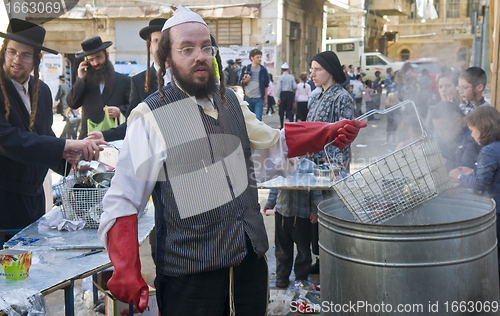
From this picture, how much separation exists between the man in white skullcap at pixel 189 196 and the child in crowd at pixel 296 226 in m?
2.14

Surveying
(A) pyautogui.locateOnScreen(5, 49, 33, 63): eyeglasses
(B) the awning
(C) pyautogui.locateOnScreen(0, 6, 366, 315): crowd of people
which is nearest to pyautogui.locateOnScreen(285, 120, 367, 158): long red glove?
(C) pyautogui.locateOnScreen(0, 6, 366, 315): crowd of people

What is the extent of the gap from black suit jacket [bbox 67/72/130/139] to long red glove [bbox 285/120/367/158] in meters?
2.73

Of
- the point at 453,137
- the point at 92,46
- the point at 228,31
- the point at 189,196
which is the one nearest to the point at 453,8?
the point at 228,31

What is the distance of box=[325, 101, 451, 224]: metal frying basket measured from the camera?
2.20m

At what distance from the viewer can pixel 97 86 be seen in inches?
183

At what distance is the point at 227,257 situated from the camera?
1.92 meters

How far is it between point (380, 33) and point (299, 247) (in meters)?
39.4

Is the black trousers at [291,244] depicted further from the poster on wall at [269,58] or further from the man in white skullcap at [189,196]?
the poster on wall at [269,58]

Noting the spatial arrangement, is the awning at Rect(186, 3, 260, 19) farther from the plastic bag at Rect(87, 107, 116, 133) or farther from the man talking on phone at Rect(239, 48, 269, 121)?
the plastic bag at Rect(87, 107, 116, 133)

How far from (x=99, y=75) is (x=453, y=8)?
50285 mm

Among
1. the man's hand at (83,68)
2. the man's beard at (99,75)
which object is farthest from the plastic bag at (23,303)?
the man's hand at (83,68)

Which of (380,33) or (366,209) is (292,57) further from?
(366,209)

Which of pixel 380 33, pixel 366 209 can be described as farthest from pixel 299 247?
pixel 380 33

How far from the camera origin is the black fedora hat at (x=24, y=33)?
2.83 meters
